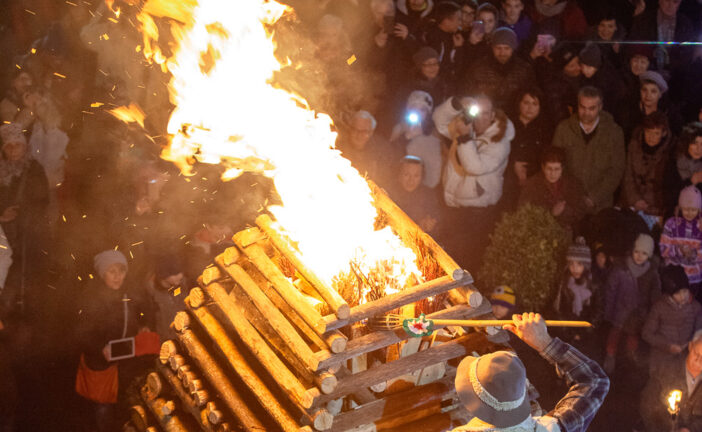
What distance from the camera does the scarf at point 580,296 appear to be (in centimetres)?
910

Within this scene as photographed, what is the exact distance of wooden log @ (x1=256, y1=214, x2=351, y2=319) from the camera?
214 inches

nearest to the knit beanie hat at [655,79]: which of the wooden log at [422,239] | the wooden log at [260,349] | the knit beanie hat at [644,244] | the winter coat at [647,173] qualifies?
the winter coat at [647,173]

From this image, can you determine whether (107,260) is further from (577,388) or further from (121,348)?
(577,388)

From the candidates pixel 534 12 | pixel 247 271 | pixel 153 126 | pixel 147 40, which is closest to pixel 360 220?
pixel 247 271

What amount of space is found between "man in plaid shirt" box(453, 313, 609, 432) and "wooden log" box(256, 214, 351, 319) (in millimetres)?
974

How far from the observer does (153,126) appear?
10094mm

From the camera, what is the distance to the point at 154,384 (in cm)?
698

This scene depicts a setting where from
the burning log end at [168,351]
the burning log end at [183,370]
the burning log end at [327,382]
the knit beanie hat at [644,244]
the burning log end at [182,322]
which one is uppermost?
the knit beanie hat at [644,244]

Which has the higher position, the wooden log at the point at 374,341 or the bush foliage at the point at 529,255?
the bush foliage at the point at 529,255

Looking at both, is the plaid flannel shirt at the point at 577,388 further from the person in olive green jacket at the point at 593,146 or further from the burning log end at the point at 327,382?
the person in olive green jacket at the point at 593,146

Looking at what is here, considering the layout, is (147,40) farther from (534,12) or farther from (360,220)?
(534,12)

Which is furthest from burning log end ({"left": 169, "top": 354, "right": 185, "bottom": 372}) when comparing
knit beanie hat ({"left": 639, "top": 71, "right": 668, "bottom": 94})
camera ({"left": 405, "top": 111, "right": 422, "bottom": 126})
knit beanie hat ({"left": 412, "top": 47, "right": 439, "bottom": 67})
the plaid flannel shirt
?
knit beanie hat ({"left": 639, "top": 71, "right": 668, "bottom": 94})

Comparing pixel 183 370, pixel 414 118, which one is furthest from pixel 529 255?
pixel 183 370

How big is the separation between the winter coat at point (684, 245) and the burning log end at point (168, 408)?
6528mm
